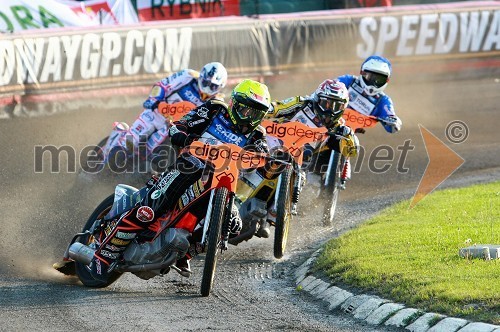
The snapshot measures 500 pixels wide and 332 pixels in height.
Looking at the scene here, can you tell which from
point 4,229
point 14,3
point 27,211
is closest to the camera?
point 4,229

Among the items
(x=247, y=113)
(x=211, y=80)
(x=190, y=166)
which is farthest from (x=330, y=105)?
(x=190, y=166)

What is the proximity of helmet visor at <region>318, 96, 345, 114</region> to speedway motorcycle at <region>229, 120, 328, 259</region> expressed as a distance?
737mm

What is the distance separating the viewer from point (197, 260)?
1129 cm

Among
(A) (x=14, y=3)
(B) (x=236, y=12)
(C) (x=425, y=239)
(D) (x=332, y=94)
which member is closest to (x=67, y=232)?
(D) (x=332, y=94)

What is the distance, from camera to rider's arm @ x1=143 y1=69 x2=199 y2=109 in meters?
14.4

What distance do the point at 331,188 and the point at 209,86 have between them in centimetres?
254

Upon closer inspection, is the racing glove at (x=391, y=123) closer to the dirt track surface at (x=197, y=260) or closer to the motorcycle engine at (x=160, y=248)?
the dirt track surface at (x=197, y=260)

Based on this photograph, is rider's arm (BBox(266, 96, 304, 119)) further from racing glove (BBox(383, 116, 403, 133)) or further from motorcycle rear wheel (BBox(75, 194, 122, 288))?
motorcycle rear wheel (BBox(75, 194, 122, 288))

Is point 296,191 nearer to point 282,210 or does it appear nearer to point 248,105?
point 282,210

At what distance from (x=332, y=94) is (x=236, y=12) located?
8544 millimetres

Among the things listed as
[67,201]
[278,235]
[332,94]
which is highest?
[332,94]

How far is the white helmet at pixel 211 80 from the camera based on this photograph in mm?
14148

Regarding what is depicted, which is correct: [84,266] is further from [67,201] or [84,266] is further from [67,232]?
[67,201]

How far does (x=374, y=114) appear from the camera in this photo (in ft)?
48.3
